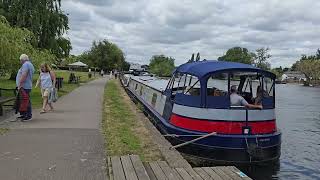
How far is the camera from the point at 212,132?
37.6ft

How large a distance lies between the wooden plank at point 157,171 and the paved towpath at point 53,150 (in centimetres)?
80

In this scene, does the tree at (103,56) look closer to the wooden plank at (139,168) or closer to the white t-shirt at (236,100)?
the white t-shirt at (236,100)

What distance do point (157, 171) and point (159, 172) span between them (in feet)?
0.24

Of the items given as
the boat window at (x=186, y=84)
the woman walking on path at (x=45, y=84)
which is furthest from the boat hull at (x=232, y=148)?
the woman walking on path at (x=45, y=84)

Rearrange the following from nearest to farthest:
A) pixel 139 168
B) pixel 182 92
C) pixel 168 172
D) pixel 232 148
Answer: pixel 168 172 → pixel 139 168 → pixel 232 148 → pixel 182 92

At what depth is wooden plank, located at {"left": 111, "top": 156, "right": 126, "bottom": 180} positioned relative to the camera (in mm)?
7012

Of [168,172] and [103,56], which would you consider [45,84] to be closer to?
[168,172]

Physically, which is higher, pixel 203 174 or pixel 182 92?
pixel 182 92

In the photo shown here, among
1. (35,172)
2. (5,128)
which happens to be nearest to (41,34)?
(5,128)

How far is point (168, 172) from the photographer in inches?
292

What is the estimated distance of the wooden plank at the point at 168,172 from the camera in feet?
23.3

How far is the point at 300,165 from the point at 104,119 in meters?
5.94

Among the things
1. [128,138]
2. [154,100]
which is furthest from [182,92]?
[154,100]

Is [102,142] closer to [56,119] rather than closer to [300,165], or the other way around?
[56,119]
